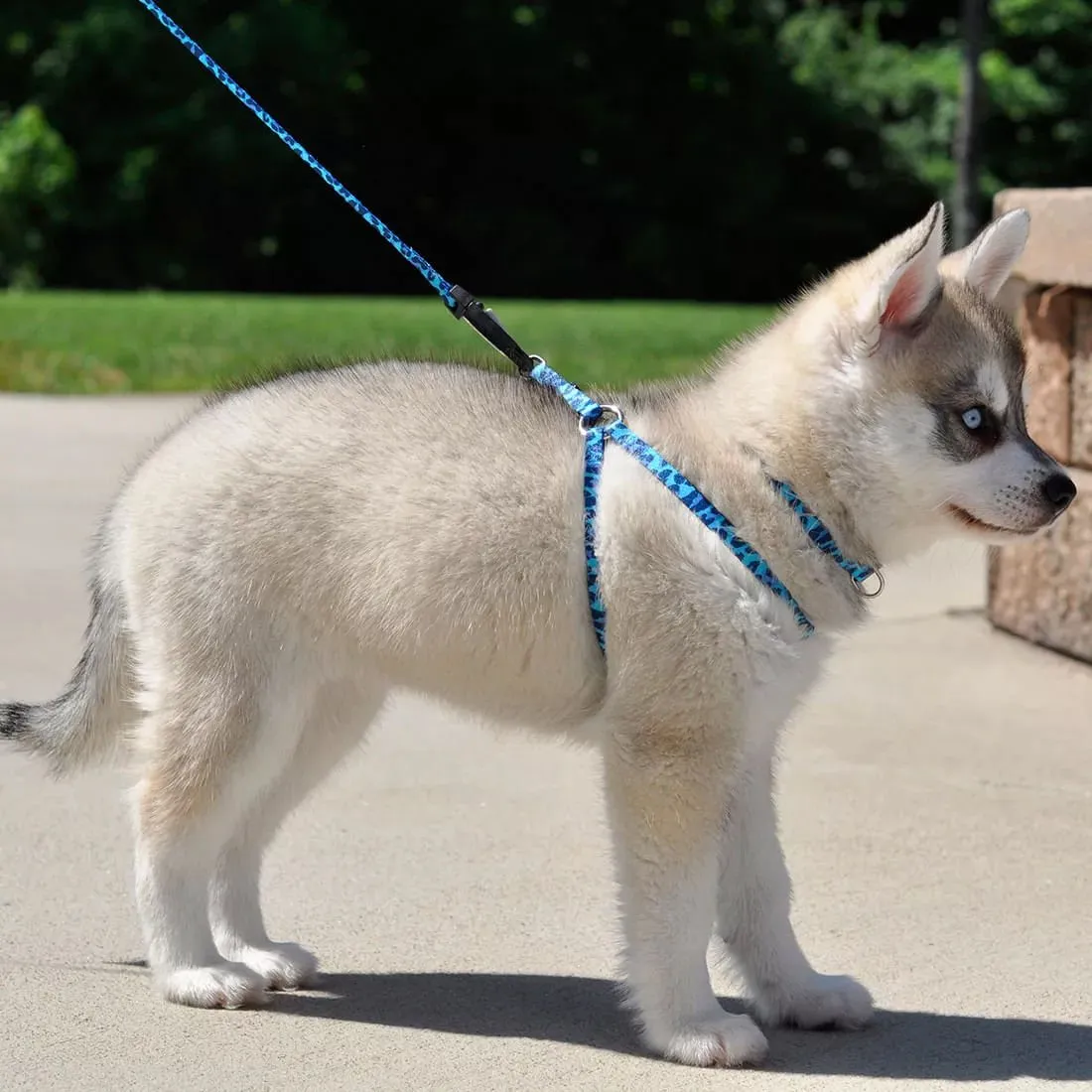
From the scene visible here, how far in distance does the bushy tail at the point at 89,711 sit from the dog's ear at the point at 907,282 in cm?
174

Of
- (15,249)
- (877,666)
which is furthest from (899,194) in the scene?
(877,666)

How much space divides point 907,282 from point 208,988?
6.53ft

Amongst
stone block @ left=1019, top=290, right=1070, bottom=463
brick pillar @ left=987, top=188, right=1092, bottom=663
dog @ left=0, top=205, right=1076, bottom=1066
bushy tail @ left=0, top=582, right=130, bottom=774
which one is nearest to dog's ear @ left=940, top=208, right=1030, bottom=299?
dog @ left=0, top=205, right=1076, bottom=1066

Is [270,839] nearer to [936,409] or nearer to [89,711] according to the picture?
[89,711]

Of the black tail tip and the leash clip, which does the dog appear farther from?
the black tail tip

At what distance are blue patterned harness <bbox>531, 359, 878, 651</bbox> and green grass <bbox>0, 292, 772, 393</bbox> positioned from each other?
290 inches

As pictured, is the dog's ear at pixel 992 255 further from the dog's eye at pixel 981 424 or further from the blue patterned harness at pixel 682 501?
the blue patterned harness at pixel 682 501

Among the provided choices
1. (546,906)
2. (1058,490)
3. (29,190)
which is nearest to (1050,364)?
(546,906)

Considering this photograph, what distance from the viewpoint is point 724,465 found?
3674mm

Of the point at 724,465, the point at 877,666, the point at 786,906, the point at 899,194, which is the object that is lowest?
the point at 899,194

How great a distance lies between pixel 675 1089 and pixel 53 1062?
1195 mm

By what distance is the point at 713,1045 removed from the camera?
11.5 ft

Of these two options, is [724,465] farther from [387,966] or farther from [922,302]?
[387,966]

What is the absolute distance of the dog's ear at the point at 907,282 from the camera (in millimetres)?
3412
